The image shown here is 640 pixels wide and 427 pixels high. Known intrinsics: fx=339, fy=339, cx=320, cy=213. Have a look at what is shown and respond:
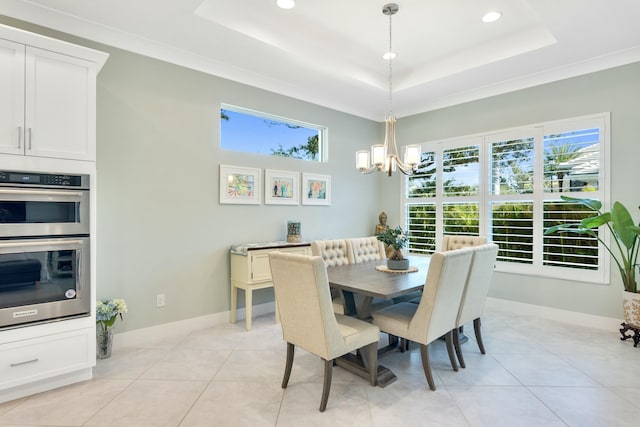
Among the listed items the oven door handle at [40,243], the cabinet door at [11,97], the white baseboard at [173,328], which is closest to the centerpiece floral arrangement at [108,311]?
the white baseboard at [173,328]

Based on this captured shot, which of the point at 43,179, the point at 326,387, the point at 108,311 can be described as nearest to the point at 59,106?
the point at 43,179

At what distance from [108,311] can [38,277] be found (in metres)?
0.69

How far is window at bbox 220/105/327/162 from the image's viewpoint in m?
4.08

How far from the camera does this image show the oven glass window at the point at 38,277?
225cm

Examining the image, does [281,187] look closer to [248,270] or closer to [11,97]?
[248,270]

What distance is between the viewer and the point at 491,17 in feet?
10.7

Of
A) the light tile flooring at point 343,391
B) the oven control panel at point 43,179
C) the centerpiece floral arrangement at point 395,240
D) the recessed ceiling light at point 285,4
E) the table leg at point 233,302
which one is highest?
the recessed ceiling light at point 285,4

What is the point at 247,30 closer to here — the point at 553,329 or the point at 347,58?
the point at 347,58

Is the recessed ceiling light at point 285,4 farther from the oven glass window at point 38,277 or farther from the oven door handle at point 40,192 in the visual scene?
the oven glass window at point 38,277

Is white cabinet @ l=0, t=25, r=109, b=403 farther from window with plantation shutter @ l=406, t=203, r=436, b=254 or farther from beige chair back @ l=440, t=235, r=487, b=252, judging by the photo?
window with plantation shutter @ l=406, t=203, r=436, b=254

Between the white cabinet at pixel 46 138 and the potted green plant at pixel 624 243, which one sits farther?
the potted green plant at pixel 624 243

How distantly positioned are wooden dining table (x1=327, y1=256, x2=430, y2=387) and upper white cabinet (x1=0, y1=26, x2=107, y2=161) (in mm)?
2192

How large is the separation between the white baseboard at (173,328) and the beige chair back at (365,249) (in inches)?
57.6

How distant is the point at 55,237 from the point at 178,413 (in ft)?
4.90
